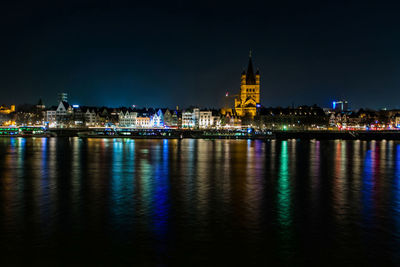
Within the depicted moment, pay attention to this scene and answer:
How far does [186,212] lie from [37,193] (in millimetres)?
9423

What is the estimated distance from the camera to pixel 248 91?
15812 cm

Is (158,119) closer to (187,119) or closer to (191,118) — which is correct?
(187,119)

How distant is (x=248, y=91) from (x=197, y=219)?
144 metres

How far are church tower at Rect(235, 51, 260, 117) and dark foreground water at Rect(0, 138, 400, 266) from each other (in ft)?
404

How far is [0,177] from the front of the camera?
28.8 m

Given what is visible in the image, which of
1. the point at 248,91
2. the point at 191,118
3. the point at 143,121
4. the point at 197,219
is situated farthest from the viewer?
the point at 248,91

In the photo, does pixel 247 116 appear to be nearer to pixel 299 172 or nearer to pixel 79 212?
pixel 299 172

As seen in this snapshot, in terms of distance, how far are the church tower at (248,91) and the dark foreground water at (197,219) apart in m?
123

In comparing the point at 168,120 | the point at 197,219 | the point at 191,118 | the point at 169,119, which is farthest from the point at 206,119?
the point at 197,219

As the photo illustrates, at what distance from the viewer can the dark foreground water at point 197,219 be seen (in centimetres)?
1274

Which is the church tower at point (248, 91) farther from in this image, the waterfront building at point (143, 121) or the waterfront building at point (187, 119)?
the waterfront building at point (143, 121)

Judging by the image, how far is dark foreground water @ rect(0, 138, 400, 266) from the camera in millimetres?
12741

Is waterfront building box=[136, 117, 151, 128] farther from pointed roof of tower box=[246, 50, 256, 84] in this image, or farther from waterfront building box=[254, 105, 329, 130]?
→ pointed roof of tower box=[246, 50, 256, 84]

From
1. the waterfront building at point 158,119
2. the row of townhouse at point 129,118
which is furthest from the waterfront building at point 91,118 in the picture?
the waterfront building at point 158,119
